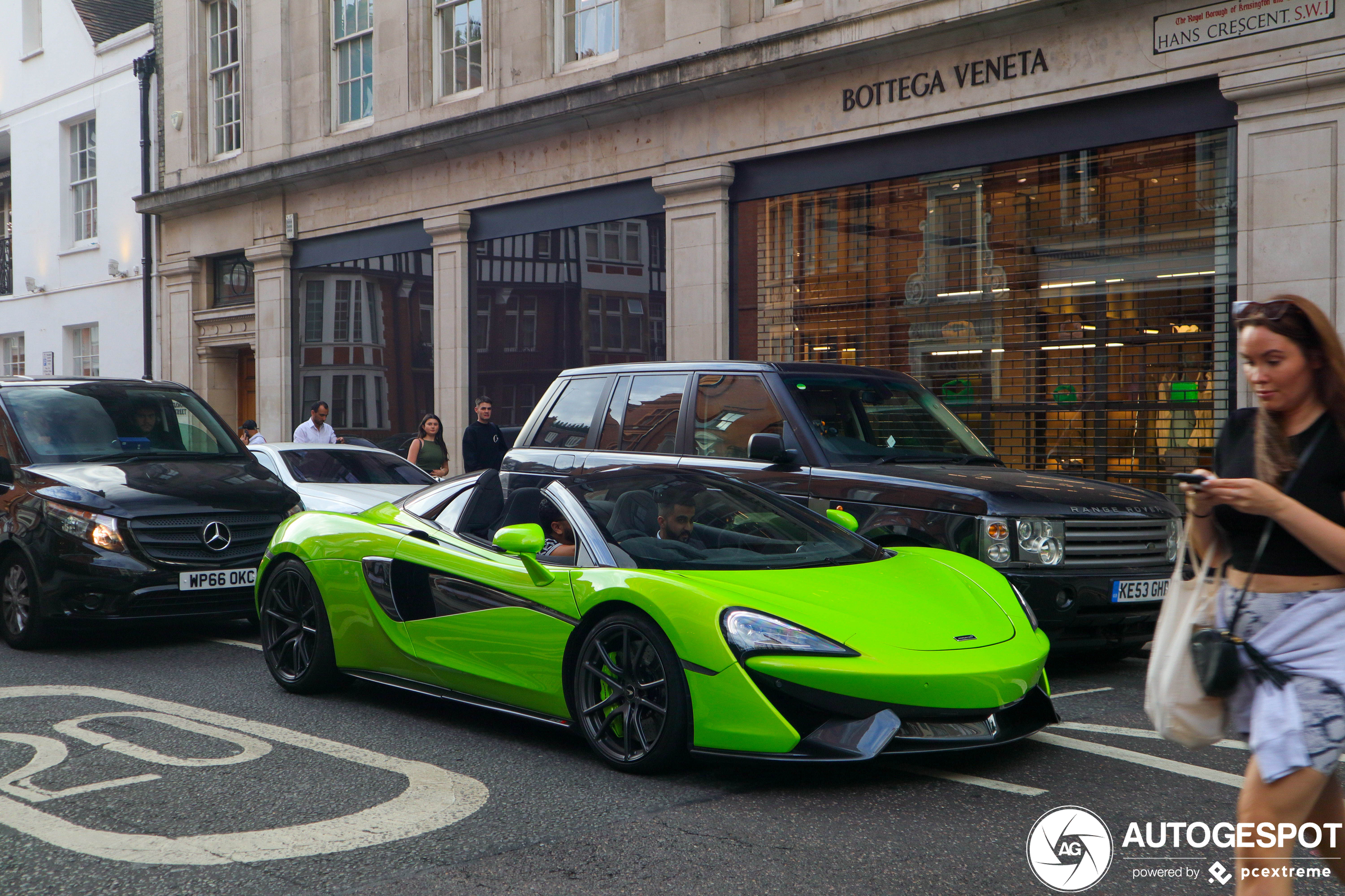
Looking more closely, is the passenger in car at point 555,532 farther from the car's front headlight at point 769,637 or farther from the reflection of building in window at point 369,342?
the reflection of building in window at point 369,342

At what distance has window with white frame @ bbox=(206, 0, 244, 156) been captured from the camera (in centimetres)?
2362

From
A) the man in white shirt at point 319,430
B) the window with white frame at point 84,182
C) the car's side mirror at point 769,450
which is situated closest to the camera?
the car's side mirror at point 769,450

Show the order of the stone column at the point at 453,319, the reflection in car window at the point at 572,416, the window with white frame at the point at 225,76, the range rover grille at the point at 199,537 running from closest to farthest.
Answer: the range rover grille at the point at 199,537 < the reflection in car window at the point at 572,416 < the stone column at the point at 453,319 < the window with white frame at the point at 225,76

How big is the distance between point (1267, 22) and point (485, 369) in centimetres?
1131

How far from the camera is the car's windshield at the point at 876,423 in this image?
7.66 metres

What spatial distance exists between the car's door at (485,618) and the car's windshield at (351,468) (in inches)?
241

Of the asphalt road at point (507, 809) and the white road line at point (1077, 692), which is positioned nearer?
the asphalt road at point (507, 809)

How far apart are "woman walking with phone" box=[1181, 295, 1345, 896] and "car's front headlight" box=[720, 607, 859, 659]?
176 centimetres

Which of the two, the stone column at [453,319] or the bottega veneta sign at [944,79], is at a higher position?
the bottega veneta sign at [944,79]

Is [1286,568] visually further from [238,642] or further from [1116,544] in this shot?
[238,642]

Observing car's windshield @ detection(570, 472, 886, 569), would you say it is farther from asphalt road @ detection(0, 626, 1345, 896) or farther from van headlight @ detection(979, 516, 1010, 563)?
van headlight @ detection(979, 516, 1010, 563)

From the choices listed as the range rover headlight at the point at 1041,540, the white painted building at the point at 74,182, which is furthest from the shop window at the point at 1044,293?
the white painted building at the point at 74,182

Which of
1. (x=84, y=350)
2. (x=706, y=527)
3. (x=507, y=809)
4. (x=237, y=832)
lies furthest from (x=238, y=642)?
(x=84, y=350)

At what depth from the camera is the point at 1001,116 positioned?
1253cm
